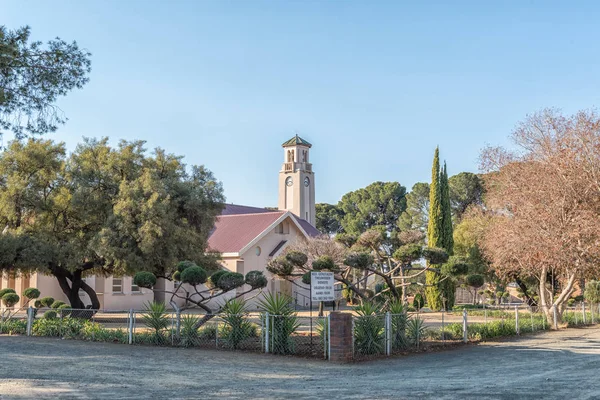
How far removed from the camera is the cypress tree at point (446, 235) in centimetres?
3803

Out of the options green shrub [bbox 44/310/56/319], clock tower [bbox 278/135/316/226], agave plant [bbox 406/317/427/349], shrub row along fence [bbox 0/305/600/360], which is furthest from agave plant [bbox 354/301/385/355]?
clock tower [bbox 278/135/316/226]

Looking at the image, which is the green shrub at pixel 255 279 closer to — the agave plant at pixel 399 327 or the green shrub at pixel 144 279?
the green shrub at pixel 144 279

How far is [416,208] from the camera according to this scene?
71.4 meters

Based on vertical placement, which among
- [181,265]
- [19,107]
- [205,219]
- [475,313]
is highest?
[19,107]

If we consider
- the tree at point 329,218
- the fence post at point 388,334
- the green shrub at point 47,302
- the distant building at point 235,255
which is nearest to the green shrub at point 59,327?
the green shrub at point 47,302

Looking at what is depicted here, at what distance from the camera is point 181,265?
19.3m

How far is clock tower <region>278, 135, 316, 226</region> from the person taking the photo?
6800cm

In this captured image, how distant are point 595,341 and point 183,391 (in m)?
14.9

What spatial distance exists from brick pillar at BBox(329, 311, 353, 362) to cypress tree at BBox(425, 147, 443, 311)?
75.0 ft

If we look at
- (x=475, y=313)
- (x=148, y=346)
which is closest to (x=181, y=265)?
(x=148, y=346)

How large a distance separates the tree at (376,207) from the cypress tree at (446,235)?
3572cm

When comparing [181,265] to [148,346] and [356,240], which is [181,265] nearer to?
[148,346]

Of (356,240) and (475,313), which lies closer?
(356,240)

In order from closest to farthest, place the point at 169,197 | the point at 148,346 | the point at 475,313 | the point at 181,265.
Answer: the point at 148,346 → the point at 181,265 → the point at 169,197 → the point at 475,313
